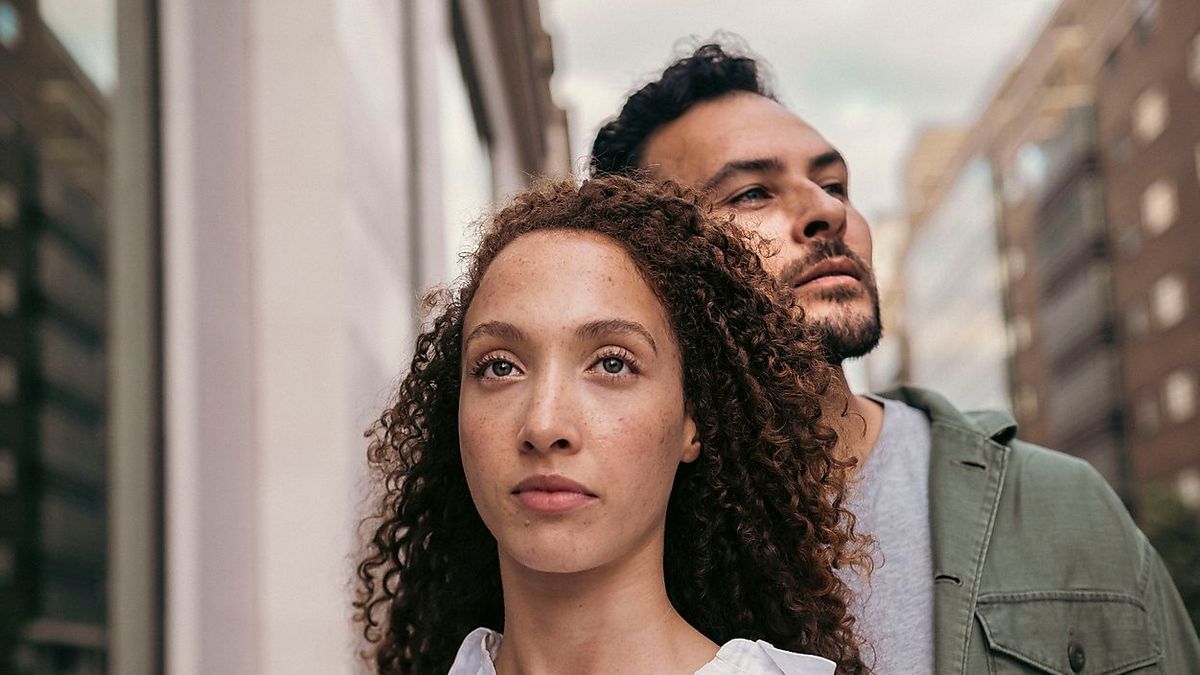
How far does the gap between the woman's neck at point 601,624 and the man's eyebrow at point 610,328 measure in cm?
33

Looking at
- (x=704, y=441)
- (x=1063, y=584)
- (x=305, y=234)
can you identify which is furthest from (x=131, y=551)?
(x=1063, y=584)

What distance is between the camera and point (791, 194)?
8.87 ft

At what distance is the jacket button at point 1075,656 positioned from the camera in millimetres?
2420

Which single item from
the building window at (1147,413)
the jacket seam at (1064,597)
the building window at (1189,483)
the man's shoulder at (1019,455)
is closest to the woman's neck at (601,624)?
the jacket seam at (1064,597)

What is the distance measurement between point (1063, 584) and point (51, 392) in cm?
189

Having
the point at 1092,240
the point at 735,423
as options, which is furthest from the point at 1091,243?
the point at 735,423

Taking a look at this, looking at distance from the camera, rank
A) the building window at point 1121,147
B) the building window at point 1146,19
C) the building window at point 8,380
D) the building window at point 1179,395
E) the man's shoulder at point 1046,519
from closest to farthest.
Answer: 1. the building window at point 8,380
2. the man's shoulder at point 1046,519
3. the building window at point 1179,395
4. the building window at point 1146,19
5. the building window at point 1121,147

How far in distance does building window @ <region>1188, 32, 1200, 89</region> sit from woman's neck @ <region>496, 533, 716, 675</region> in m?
51.5

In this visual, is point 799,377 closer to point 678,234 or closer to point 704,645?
point 678,234

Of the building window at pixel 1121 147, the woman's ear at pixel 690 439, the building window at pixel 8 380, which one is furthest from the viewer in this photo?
the building window at pixel 1121 147

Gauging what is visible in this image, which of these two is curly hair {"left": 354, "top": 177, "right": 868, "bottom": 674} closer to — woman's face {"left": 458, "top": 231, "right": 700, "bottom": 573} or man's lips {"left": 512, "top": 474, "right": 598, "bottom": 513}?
woman's face {"left": 458, "top": 231, "right": 700, "bottom": 573}

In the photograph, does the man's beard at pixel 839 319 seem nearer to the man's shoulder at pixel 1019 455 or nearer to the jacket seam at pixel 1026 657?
the man's shoulder at pixel 1019 455

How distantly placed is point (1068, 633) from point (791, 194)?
96 cm

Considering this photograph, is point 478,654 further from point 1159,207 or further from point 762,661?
point 1159,207
